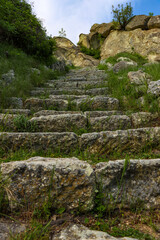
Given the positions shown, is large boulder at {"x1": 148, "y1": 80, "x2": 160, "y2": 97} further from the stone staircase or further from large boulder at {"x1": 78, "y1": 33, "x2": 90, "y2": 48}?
large boulder at {"x1": 78, "y1": 33, "x2": 90, "y2": 48}

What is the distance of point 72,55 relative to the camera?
59.3 ft

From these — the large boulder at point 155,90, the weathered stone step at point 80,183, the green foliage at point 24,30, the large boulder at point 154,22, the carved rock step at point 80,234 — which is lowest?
the carved rock step at point 80,234

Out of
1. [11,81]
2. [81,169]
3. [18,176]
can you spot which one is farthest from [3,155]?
[11,81]

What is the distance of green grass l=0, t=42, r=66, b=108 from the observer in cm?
375

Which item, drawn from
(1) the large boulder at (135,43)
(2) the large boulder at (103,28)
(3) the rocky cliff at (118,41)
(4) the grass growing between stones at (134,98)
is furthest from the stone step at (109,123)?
(2) the large boulder at (103,28)

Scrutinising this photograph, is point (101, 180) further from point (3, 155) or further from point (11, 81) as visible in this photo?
point (11, 81)

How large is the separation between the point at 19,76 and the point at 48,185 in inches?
179

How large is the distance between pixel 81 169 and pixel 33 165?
43 cm

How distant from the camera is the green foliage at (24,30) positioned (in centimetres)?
672

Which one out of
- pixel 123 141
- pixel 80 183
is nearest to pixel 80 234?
pixel 80 183

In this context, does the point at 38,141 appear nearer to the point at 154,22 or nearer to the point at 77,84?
the point at 77,84

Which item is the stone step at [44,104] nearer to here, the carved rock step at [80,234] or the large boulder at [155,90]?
the large boulder at [155,90]

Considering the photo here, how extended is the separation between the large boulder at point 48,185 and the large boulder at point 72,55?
16.1 m

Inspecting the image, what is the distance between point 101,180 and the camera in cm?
138
